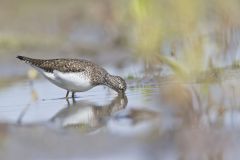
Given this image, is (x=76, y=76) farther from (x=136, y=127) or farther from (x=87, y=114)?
(x=136, y=127)

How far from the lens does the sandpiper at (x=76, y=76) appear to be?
1091 cm

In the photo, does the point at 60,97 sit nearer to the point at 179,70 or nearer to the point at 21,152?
the point at 179,70

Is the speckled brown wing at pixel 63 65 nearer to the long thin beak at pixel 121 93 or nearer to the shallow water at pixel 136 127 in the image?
the long thin beak at pixel 121 93

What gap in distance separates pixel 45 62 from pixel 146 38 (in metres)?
1.33

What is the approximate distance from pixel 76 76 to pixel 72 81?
115mm

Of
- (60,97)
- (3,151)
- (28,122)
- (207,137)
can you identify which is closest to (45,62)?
(60,97)

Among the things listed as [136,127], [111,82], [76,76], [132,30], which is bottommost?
[136,127]

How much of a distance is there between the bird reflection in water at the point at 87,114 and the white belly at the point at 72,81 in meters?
0.38

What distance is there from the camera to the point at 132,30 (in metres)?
14.1

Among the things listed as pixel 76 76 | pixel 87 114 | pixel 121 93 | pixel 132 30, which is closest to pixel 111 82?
pixel 121 93

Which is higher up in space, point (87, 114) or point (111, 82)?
point (111, 82)

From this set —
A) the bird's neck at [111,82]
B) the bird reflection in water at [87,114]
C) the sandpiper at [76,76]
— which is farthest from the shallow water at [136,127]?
the bird's neck at [111,82]

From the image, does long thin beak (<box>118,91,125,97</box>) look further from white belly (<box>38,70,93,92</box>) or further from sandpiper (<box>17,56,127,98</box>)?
white belly (<box>38,70,93,92</box>)

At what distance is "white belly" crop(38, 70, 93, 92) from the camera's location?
10.9 meters
